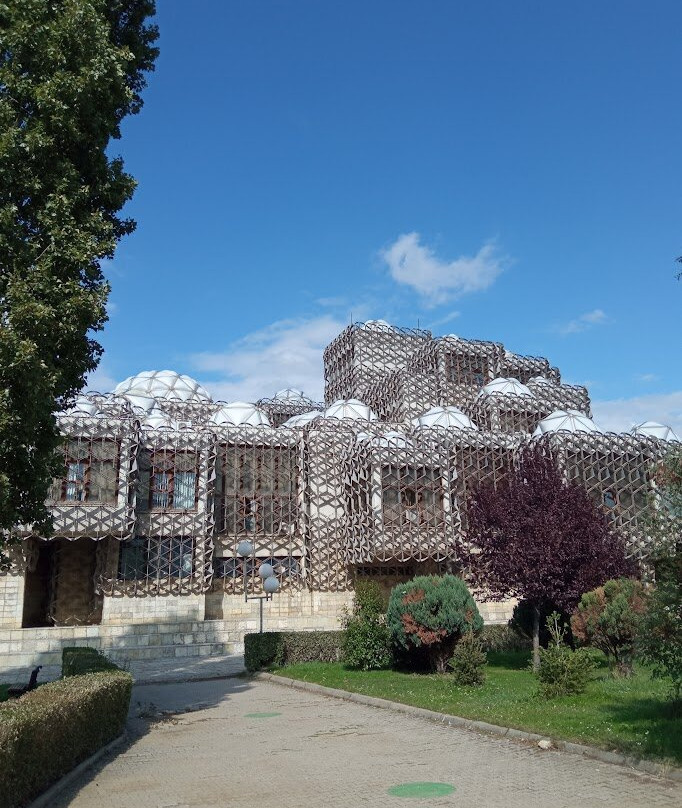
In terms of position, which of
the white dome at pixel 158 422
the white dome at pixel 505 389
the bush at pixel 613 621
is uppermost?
the white dome at pixel 505 389

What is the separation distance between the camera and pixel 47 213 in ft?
37.3

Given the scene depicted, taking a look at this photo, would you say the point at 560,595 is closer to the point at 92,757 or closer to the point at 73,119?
the point at 92,757

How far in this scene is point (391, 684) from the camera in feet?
49.1

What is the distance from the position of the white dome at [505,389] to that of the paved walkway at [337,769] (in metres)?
30.2

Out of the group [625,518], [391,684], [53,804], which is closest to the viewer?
[53,804]

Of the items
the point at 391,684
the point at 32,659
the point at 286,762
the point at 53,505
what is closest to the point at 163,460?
the point at 53,505

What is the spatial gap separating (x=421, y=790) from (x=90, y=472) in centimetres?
2647

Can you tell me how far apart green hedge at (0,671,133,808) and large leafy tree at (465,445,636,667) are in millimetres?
10097

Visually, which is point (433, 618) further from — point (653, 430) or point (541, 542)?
point (653, 430)

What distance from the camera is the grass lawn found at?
8.73 m

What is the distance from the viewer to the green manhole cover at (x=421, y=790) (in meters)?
7.11

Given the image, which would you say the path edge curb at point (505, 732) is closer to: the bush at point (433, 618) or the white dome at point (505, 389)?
the bush at point (433, 618)

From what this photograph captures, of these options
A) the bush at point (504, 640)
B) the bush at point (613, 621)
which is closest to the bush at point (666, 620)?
the bush at point (613, 621)

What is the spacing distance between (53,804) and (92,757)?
1.91 metres
